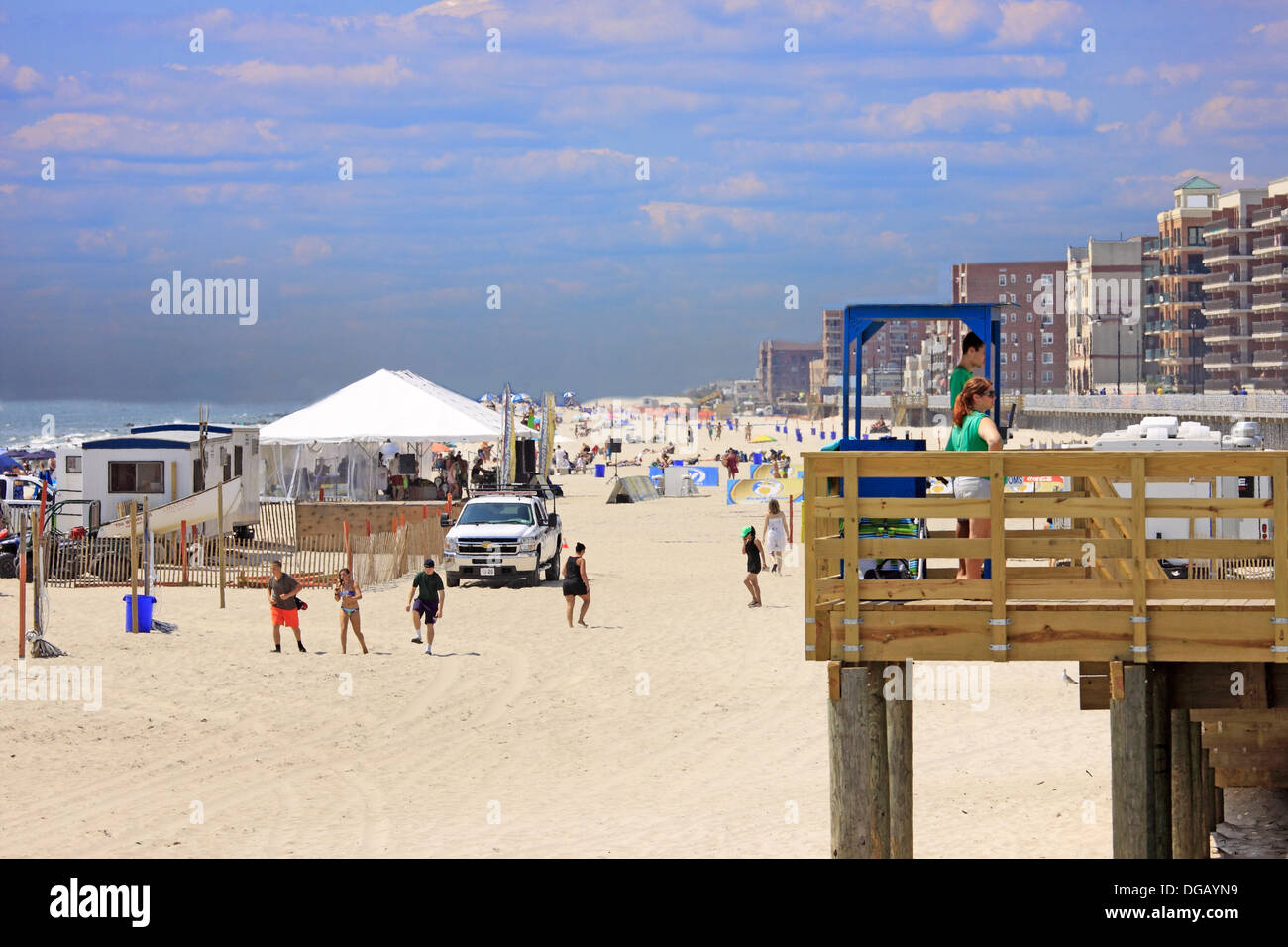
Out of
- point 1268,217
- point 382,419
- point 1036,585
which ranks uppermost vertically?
point 1268,217

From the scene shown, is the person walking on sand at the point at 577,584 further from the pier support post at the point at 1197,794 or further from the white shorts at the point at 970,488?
the white shorts at the point at 970,488

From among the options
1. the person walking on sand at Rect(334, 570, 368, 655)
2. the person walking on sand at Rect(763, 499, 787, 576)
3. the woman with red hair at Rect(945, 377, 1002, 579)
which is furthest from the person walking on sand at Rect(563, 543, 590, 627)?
the woman with red hair at Rect(945, 377, 1002, 579)

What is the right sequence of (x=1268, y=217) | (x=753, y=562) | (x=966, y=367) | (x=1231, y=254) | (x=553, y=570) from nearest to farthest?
1. (x=966, y=367)
2. (x=753, y=562)
3. (x=553, y=570)
4. (x=1268, y=217)
5. (x=1231, y=254)

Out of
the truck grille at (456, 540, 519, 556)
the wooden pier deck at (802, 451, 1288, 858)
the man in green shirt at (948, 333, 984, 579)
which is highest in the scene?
the man in green shirt at (948, 333, 984, 579)

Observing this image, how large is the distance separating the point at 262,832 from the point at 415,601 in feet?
26.5

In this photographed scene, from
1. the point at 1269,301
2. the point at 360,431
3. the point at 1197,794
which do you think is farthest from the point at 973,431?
the point at 1269,301

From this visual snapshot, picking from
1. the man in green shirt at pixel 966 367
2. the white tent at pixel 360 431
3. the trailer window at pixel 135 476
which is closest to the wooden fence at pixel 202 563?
the trailer window at pixel 135 476

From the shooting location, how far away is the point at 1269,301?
408ft

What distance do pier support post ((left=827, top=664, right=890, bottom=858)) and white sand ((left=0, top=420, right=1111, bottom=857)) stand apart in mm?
3401

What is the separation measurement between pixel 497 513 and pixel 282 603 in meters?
8.38

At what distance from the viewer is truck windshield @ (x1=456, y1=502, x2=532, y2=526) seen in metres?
28.2

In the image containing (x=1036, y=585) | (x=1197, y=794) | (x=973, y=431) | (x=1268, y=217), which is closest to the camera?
(x=1036, y=585)

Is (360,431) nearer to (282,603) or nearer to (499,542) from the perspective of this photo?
(499,542)

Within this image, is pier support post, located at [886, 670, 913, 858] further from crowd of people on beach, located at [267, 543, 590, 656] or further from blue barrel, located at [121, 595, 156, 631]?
blue barrel, located at [121, 595, 156, 631]
